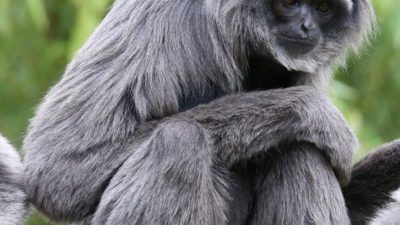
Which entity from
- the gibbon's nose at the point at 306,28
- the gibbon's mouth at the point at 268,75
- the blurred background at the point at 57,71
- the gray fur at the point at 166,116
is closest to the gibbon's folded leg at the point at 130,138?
the gray fur at the point at 166,116

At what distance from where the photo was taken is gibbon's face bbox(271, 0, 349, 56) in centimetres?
784

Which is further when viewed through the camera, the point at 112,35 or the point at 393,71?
the point at 393,71

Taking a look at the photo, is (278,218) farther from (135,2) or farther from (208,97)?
(135,2)

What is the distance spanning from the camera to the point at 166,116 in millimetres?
7695

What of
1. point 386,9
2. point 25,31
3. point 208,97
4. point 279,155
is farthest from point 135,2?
point 25,31

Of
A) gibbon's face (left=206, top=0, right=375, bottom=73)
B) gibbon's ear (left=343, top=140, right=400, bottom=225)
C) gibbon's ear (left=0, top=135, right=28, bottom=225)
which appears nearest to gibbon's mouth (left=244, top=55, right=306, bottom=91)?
gibbon's face (left=206, top=0, right=375, bottom=73)

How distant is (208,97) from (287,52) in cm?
64

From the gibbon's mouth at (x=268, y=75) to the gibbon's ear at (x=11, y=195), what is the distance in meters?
1.76

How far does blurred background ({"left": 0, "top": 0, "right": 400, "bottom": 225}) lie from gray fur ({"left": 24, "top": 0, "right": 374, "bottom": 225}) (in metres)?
5.18

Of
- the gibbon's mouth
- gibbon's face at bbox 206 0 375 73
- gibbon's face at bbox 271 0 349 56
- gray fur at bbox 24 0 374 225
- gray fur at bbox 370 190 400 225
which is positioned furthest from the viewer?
gray fur at bbox 370 190 400 225

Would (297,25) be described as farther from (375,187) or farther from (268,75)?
(375,187)

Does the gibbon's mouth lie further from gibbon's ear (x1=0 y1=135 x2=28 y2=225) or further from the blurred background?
the blurred background

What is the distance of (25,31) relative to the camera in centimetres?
1451

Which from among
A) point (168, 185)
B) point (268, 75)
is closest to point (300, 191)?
point (168, 185)
